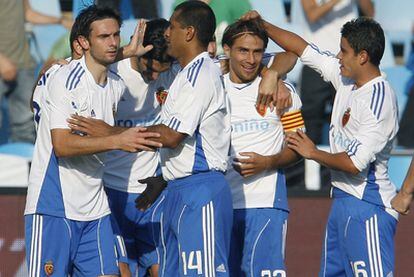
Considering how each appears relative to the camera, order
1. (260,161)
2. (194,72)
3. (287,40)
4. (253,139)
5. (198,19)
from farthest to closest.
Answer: (287,40) < (253,139) < (260,161) < (198,19) < (194,72)

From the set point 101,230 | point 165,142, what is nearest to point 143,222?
point 101,230

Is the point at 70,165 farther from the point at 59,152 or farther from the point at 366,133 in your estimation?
the point at 366,133

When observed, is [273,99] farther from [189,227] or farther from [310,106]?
[310,106]

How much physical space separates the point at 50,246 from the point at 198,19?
5.46 ft

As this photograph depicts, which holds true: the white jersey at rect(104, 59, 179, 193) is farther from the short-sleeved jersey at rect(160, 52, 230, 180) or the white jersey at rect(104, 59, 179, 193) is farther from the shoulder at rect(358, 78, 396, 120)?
the shoulder at rect(358, 78, 396, 120)

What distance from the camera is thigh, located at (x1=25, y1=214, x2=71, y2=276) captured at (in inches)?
299

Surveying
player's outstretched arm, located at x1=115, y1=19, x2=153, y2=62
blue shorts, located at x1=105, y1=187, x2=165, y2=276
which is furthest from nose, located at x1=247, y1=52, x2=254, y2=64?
blue shorts, located at x1=105, y1=187, x2=165, y2=276

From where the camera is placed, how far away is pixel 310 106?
11.9 metres

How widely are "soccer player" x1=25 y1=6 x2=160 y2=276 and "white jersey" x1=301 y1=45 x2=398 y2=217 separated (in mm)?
1438

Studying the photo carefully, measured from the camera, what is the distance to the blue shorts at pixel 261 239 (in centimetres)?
792

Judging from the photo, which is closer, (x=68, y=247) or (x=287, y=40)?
(x=68, y=247)

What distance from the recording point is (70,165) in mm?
7633

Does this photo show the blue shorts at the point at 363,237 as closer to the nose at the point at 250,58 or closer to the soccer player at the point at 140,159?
the nose at the point at 250,58

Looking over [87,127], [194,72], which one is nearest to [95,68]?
[87,127]
